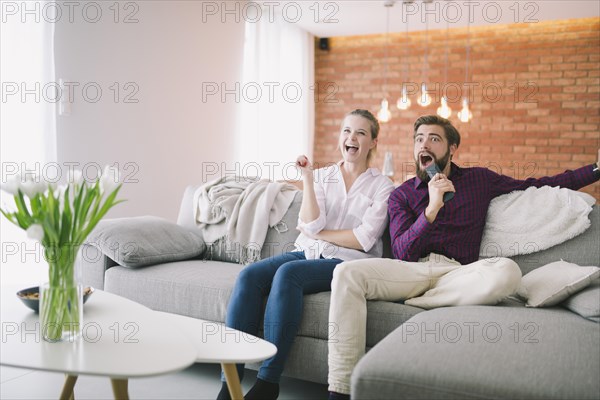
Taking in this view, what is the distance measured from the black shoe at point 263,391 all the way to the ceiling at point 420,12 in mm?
4077

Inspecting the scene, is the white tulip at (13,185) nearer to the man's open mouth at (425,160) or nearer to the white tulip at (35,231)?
the white tulip at (35,231)

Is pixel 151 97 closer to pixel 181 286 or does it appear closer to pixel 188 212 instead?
pixel 188 212

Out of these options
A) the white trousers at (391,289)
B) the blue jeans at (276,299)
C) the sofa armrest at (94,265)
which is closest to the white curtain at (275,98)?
the sofa armrest at (94,265)

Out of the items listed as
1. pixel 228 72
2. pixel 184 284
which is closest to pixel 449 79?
pixel 228 72

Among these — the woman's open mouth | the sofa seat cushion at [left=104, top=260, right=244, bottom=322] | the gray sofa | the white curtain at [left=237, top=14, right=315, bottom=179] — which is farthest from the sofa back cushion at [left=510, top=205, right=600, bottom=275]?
the white curtain at [left=237, top=14, right=315, bottom=179]

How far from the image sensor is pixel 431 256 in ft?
8.23

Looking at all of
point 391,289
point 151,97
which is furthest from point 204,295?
point 151,97

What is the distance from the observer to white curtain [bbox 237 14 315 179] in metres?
5.90

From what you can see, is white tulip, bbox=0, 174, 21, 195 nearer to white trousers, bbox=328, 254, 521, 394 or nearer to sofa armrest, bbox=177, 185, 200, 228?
white trousers, bbox=328, 254, 521, 394

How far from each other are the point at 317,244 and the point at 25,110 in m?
1.94

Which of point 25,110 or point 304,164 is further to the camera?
point 25,110

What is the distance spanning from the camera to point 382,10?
5871 mm

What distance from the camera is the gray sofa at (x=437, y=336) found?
4.97 feet

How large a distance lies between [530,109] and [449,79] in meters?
0.89
